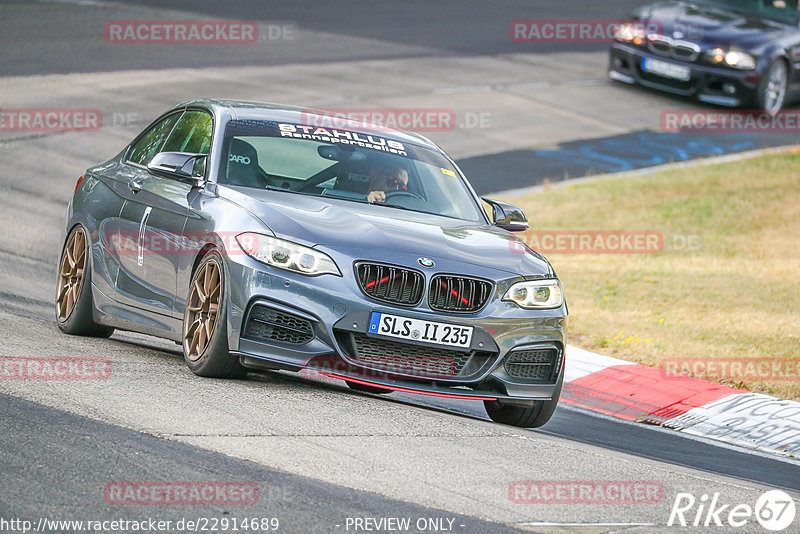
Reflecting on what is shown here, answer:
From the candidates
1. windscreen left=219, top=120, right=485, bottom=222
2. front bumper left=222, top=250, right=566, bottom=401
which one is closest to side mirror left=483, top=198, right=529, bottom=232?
windscreen left=219, top=120, right=485, bottom=222

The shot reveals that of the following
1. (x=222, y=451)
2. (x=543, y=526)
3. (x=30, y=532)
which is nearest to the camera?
(x=30, y=532)

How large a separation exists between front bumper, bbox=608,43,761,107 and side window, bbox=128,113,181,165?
14.5m

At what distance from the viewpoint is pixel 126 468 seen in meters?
5.47

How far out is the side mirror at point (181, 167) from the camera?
8.04 metres

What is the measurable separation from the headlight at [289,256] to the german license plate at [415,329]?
33 centimetres

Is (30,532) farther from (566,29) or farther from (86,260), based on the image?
(566,29)

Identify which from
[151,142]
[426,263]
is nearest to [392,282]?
[426,263]

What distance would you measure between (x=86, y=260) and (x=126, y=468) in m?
3.77

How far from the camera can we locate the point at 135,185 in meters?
8.63

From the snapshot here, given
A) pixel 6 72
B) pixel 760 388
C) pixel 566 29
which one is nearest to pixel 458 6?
pixel 566 29

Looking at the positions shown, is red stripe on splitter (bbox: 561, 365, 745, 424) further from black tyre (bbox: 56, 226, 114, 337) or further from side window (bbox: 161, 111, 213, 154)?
black tyre (bbox: 56, 226, 114, 337)

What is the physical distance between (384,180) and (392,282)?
1415mm

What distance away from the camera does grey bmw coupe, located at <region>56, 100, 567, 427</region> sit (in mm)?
7117

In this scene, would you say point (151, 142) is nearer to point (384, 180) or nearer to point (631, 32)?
point (384, 180)
